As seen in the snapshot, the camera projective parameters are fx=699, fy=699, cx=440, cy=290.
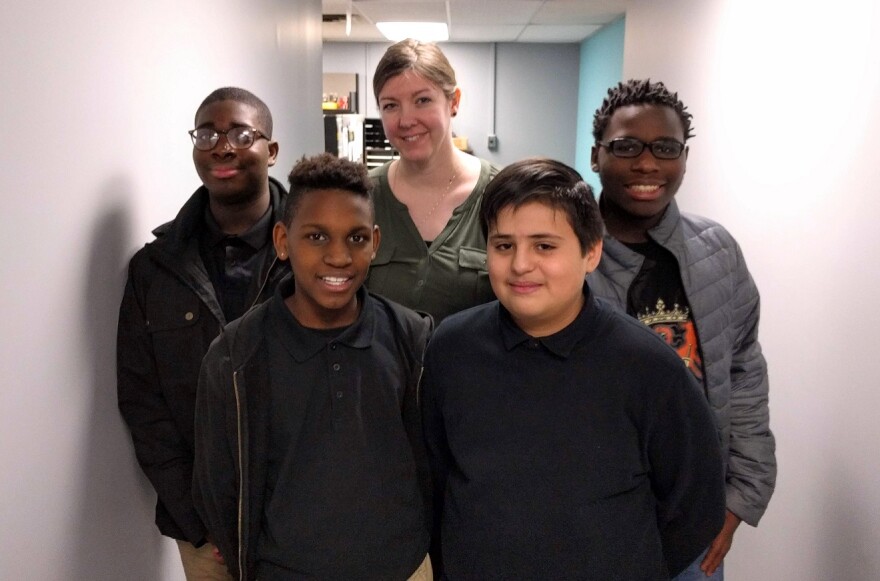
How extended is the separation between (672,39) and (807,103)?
5.93ft

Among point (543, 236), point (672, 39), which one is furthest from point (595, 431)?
point (672, 39)

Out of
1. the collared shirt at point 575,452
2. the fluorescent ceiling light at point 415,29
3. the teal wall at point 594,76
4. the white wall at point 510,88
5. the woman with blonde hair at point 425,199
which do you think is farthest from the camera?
the white wall at point 510,88

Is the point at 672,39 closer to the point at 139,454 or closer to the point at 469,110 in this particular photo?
the point at 139,454

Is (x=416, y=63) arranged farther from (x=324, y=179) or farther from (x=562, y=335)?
(x=562, y=335)

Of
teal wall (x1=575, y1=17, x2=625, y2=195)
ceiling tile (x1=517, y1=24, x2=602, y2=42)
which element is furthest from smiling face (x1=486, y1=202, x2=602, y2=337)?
ceiling tile (x1=517, y1=24, x2=602, y2=42)

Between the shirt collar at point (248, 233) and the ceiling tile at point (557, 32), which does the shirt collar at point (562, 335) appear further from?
the ceiling tile at point (557, 32)

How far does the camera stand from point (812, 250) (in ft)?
6.42

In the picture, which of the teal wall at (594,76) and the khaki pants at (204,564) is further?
the teal wall at (594,76)

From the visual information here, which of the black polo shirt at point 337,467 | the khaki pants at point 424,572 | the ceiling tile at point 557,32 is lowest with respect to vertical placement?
the khaki pants at point 424,572

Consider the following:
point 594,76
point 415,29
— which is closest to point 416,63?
point 415,29

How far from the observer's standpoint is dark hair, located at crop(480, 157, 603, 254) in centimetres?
116

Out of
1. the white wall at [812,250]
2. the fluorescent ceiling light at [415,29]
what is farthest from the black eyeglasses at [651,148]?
the fluorescent ceiling light at [415,29]

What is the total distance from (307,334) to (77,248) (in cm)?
51

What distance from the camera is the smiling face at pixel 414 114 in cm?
166
